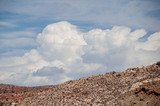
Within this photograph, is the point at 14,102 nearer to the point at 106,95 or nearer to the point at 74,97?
the point at 74,97

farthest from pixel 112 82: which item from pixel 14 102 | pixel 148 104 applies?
pixel 14 102

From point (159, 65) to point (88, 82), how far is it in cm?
1042

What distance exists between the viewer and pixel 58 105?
158 ft

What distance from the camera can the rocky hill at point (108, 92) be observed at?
42750mm

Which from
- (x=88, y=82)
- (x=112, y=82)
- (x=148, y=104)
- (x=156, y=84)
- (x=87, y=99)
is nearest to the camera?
(x=148, y=104)

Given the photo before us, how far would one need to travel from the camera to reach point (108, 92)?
47344 mm

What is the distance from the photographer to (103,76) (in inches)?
2173

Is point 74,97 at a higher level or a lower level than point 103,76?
lower

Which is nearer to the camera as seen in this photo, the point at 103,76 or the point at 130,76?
the point at 130,76

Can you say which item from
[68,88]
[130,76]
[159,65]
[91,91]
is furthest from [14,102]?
[159,65]

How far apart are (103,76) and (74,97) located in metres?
7.89

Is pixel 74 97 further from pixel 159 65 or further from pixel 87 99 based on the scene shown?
pixel 159 65

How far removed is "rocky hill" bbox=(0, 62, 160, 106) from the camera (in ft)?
140

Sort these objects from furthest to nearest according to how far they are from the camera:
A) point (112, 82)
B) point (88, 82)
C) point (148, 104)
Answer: point (88, 82), point (112, 82), point (148, 104)
